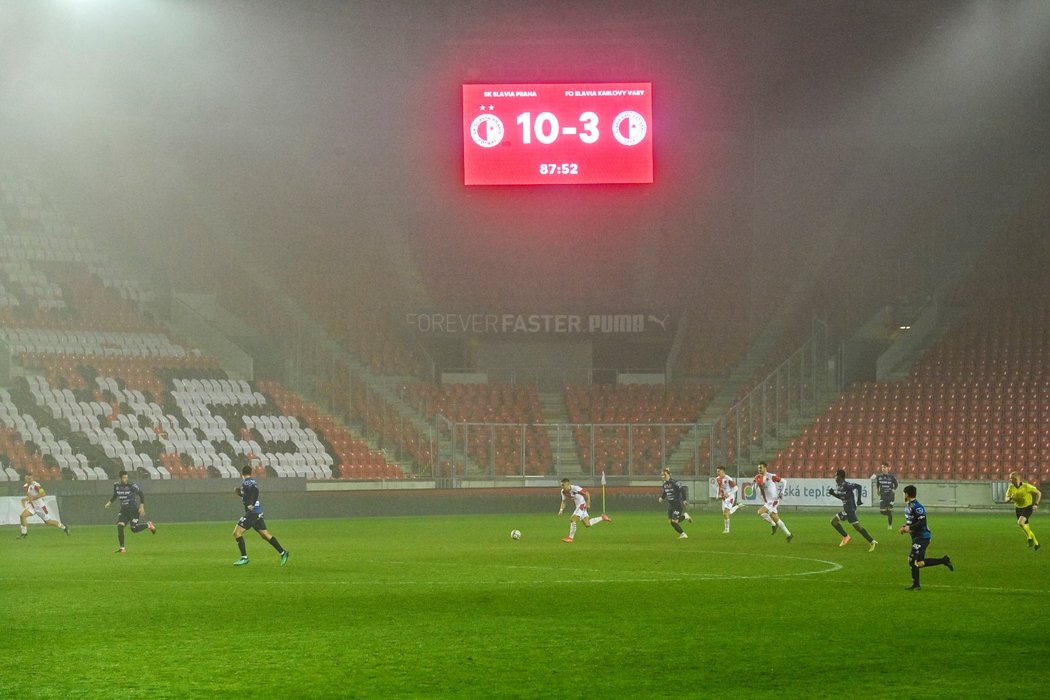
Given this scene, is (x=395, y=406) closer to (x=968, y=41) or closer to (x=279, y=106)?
(x=279, y=106)

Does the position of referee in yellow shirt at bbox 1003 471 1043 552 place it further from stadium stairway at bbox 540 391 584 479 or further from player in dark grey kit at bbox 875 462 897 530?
stadium stairway at bbox 540 391 584 479

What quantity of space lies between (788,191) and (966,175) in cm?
806

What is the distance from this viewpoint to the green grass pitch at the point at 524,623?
14.0m

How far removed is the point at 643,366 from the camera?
2579 inches

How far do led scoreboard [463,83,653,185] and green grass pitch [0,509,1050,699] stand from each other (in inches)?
999

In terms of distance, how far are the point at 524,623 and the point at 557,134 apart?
39551mm

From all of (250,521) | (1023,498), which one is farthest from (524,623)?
(1023,498)

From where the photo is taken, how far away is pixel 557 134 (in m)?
56.2

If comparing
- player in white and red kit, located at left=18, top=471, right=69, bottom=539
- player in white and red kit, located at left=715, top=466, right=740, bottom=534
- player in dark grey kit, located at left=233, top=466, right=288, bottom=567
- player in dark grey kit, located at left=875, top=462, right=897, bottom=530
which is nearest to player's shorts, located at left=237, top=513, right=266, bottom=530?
player in dark grey kit, located at left=233, top=466, right=288, bottom=567

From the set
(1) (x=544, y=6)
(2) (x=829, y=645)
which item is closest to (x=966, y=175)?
(1) (x=544, y=6)

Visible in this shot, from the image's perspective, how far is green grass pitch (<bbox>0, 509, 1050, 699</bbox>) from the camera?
14.0 meters

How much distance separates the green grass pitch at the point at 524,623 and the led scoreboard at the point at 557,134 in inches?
999

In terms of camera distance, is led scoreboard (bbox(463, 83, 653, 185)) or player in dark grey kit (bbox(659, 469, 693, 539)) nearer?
player in dark grey kit (bbox(659, 469, 693, 539))

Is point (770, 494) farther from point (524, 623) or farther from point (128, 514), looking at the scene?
point (524, 623)
